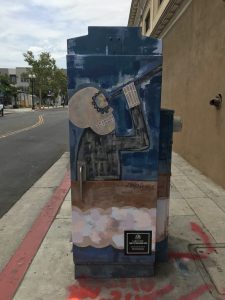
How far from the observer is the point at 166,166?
3.48 m

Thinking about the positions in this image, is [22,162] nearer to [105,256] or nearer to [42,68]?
[105,256]

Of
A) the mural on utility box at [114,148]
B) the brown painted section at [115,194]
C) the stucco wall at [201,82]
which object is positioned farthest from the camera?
the stucco wall at [201,82]

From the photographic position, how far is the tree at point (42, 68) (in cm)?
7734

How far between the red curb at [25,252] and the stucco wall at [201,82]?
3270mm

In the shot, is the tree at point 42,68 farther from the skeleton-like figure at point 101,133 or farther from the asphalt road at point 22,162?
the skeleton-like figure at point 101,133

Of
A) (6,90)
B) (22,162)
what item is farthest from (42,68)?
(22,162)

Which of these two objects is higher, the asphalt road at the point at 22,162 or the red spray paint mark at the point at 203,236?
the red spray paint mark at the point at 203,236

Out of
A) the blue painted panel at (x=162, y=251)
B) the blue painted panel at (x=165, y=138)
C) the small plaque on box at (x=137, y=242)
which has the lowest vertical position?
the blue painted panel at (x=162, y=251)

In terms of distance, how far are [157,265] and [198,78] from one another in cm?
576

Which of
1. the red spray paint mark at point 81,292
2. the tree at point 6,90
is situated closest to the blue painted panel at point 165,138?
the red spray paint mark at point 81,292

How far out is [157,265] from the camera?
11.8ft

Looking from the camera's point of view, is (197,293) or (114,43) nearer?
(114,43)

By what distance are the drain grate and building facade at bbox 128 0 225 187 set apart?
A: 9.28 ft

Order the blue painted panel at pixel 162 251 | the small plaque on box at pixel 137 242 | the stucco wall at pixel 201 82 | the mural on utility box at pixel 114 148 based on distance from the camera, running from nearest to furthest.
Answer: the mural on utility box at pixel 114 148
the small plaque on box at pixel 137 242
the blue painted panel at pixel 162 251
the stucco wall at pixel 201 82
